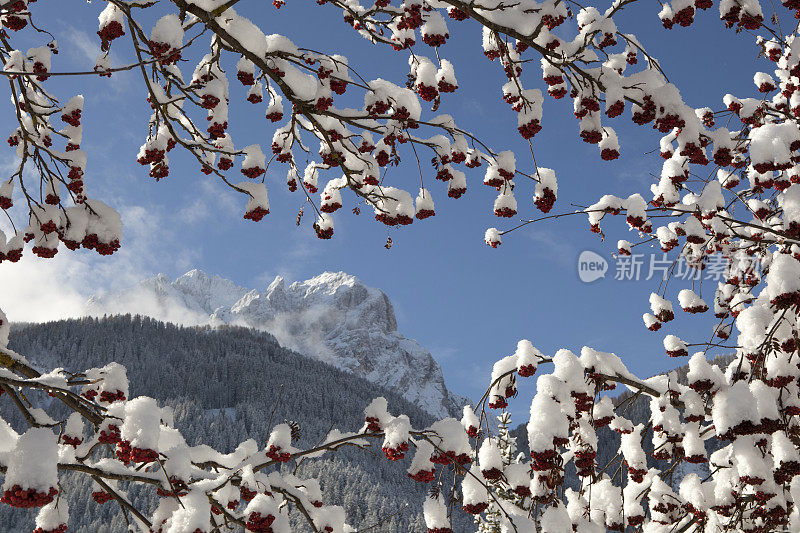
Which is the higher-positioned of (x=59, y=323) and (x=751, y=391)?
(x=59, y=323)

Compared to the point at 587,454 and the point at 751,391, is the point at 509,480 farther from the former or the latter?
the point at 751,391

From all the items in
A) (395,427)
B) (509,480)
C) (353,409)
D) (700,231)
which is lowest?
(509,480)

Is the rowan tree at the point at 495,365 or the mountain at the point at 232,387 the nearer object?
the rowan tree at the point at 495,365

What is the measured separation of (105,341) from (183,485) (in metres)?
128

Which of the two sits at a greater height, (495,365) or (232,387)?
(232,387)

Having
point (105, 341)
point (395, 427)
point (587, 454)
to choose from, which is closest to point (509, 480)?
point (587, 454)

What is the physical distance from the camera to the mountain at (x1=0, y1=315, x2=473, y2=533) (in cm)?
7412

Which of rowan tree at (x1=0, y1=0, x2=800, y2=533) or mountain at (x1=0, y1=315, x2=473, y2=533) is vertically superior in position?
mountain at (x1=0, y1=315, x2=473, y2=533)

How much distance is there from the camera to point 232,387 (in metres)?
110

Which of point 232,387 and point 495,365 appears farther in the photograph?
point 232,387

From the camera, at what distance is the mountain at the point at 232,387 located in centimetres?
→ 7412

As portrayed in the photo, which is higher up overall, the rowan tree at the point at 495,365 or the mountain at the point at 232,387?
the mountain at the point at 232,387

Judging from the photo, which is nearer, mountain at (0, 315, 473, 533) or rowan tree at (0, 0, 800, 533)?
rowan tree at (0, 0, 800, 533)

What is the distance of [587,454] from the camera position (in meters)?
3.15
